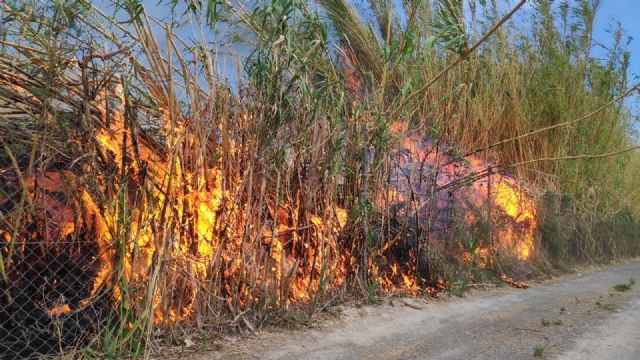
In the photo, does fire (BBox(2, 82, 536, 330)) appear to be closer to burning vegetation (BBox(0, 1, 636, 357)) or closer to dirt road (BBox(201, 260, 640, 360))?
burning vegetation (BBox(0, 1, 636, 357))

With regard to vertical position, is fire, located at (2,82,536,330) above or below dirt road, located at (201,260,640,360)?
above

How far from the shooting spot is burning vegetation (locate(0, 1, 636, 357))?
335 cm

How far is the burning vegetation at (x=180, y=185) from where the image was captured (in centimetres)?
335

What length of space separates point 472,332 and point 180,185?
275 centimetres

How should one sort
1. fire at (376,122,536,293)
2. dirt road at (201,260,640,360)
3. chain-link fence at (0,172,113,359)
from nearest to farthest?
chain-link fence at (0,172,113,359)
dirt road at (201,260,640,360)
fire at (376,122,536,293)

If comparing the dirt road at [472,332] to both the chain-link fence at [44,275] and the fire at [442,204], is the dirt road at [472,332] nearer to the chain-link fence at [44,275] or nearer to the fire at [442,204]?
the fire at [442,204]

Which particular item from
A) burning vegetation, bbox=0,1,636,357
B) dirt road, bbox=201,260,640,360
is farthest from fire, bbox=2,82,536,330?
dirt road, bbox=201,260,640,360

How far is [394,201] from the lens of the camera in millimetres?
5984

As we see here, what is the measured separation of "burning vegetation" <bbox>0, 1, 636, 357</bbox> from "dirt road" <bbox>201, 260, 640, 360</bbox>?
1.03ft

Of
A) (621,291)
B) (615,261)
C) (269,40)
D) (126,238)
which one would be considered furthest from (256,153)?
(615,261)

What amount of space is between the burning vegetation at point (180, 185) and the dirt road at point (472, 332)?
1.03 ft

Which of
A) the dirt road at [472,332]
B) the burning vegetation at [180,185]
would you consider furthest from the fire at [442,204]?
the dirt road at [472,332]

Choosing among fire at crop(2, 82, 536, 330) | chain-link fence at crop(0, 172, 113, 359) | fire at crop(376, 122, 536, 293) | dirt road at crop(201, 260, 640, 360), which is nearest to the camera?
chain-link fence at crop(0, 172, 113, 359)

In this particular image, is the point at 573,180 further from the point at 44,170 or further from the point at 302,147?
the point at 44,170
